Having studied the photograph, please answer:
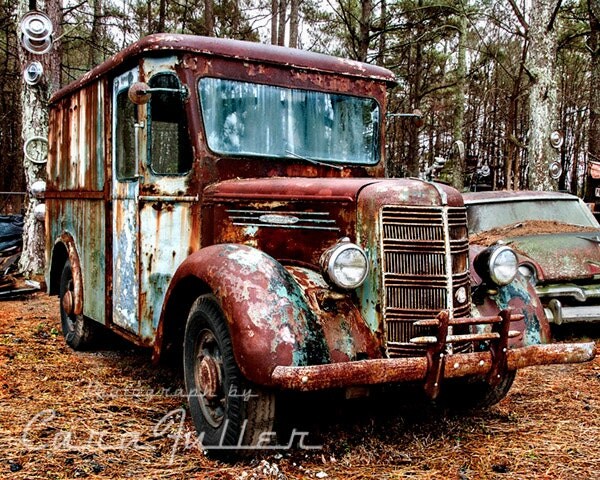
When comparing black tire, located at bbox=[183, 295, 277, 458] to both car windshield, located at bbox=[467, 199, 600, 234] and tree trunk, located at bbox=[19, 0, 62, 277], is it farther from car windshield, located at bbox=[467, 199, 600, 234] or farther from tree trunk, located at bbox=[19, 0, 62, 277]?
tree trunk, located at bbox=[19, 0, 62, 277]

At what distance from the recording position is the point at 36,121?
998cm

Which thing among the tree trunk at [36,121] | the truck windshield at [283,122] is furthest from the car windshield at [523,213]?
the tree trunk at [36,121]

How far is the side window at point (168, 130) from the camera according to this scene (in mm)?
4230

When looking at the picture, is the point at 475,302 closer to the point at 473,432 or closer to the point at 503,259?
the point at 503,259

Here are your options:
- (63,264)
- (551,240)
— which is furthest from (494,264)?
(63,264)

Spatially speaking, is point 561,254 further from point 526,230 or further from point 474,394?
point 474,394

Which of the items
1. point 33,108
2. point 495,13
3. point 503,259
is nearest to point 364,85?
point 503,259

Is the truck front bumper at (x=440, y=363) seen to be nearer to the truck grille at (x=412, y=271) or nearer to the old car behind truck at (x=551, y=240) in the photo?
the truck grille at (x=412, y=271)

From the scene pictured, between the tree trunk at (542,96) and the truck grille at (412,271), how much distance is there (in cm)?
898

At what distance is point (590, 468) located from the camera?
11.5 feet

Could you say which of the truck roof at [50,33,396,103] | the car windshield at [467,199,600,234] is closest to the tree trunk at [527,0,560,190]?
the car windshield at [467,199,600,234]

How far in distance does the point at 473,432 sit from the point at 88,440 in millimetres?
2377

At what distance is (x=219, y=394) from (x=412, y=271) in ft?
4.21

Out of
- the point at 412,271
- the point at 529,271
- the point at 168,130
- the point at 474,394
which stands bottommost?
the point at 474,394
